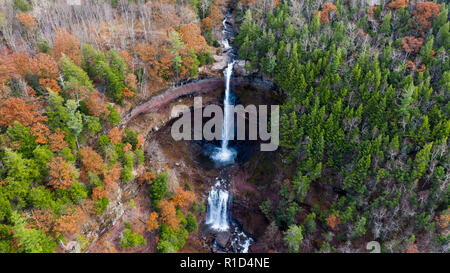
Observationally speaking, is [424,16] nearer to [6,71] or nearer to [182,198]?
[182,198]

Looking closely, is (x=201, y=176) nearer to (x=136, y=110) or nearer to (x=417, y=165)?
(x=136, y=110)

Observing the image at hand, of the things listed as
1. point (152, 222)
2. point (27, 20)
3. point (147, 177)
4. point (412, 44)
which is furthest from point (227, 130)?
point (27, 20)

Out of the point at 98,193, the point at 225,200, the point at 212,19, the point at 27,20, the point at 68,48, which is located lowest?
the point at 225,200

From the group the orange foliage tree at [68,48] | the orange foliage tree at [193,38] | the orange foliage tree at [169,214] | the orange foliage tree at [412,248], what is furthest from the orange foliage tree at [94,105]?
the orange foliage tree at [412,248]

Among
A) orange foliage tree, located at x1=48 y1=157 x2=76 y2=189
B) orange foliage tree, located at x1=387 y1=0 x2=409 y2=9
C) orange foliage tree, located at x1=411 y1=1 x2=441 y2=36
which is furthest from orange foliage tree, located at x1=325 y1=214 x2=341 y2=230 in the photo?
orange foliage tree, located at x1=387 y1=0 x2=409 y2=9

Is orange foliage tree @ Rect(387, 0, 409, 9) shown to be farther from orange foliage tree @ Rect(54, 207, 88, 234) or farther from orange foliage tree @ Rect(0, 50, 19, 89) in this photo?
orange foliage tree @ Rect(0, 50, 19, 89)

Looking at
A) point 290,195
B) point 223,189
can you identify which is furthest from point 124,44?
point 290,195
